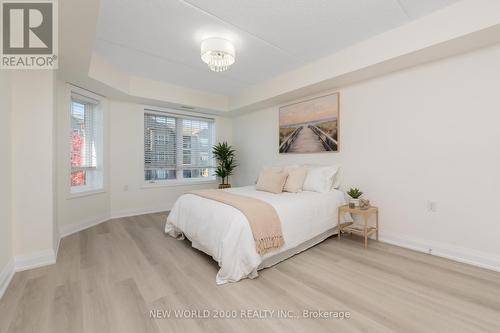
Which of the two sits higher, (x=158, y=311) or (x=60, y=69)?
(x=60, y=69)

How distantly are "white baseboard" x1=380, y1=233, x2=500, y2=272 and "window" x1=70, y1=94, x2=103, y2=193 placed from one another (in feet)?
15.4

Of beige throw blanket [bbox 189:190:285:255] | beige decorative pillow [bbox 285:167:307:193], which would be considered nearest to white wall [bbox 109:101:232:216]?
beige throw blanket [bbox 189:190:285:255]

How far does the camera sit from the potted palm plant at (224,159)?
509 centimetres

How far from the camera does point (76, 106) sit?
3523 mm

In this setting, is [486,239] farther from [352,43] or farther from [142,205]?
[142,205]

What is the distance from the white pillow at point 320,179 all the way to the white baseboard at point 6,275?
3286 mm

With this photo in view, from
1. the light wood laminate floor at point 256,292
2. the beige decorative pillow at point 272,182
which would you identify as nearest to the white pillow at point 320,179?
the beige decorative pillow at point 272,182

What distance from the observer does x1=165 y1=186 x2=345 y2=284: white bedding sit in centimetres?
197

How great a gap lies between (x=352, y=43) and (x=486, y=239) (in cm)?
258

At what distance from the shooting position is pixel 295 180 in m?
3.22

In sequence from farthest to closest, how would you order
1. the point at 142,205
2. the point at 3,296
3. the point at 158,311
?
the point at 142,205
the point at 3,296
the point at 158,311

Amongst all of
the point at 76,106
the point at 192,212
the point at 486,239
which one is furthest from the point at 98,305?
the point at 486,239

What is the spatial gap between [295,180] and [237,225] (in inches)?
58.1

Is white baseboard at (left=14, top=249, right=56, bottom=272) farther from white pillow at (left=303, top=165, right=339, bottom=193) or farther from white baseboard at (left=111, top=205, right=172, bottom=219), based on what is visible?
white pillow at (left=303, top=165, right=339, bottom=193)
